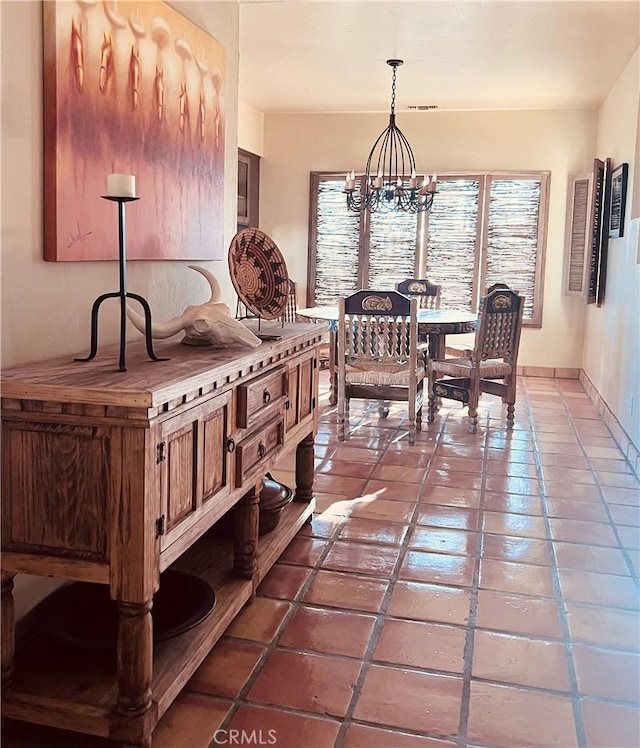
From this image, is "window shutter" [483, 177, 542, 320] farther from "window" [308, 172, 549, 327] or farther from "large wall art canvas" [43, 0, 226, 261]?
"large wall art canvas" [43, 0, 226, 261]

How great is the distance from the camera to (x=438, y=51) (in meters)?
5.21

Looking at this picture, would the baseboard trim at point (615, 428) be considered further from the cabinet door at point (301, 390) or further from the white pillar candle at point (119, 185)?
the white pillar candle at point (119, 185)

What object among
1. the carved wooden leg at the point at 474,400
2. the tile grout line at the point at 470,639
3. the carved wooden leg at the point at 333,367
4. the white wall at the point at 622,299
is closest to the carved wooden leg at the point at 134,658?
the tile grout line at the point at 470,639

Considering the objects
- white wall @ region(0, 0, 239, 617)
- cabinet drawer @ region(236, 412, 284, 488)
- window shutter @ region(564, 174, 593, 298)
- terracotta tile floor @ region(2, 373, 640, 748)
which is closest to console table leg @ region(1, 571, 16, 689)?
terracotta tile floor @ region(2, 373, 640, 748)

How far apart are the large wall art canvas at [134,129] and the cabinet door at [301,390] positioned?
640 millimetres

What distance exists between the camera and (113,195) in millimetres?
1801

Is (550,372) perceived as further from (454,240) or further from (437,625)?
(437,625)

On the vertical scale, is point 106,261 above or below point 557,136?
below

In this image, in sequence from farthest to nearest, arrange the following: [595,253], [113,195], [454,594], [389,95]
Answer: [389,95]
[595,253]
[454,594]
[113,195]

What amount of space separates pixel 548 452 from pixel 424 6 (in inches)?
108

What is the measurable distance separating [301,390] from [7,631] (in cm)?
142

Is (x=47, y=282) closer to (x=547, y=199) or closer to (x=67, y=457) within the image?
(x=67, y=457)

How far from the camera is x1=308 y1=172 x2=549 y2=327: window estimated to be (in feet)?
23.9

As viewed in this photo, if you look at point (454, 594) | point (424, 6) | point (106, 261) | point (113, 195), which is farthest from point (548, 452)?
point (113, 195)
